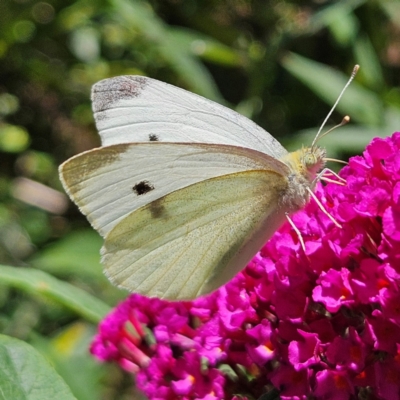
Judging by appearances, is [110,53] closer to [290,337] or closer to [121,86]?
[121,86]

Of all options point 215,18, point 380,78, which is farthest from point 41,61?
point 380,78

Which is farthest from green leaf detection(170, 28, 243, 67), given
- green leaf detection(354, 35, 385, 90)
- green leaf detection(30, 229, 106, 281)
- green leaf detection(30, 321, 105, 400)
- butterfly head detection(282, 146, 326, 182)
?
butterfly head detection(282, 146, 326, 182)

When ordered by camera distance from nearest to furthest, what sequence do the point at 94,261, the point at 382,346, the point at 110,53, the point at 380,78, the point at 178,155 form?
the point at 382,346
the point at 178,155
the point at 94,261
the point at 380,78
the point at 110,53

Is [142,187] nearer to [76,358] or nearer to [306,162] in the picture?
[306,162]

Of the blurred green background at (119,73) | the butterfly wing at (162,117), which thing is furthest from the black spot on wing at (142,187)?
the blurred green background at (119,73)

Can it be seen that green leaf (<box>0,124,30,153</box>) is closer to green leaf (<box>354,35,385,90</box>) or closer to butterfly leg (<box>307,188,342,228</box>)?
green leaf (<box>354,35,385,90</box>)

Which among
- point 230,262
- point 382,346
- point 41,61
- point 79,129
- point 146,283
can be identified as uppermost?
point 382,346
